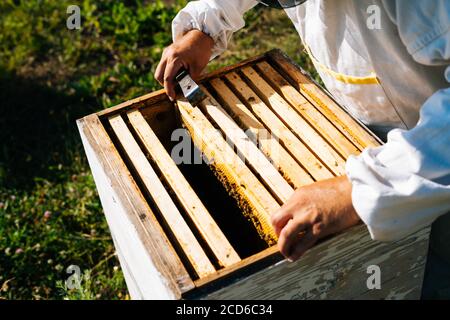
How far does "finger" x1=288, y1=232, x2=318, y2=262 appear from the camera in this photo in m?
1.53

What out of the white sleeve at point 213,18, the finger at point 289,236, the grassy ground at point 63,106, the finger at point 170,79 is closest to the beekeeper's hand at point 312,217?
the finger at point 289,236

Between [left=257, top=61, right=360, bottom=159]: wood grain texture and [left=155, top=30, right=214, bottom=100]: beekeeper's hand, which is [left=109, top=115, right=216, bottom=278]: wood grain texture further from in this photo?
[left=257, top=61, right=360, bottom=159]: wood grain texture

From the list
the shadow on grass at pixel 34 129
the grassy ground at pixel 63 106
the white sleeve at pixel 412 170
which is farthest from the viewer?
the shadow on grass at pixel 34 129

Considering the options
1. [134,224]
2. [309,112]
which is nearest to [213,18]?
[309,112]

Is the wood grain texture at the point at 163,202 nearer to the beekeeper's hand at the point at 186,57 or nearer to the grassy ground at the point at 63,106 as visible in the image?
the beekeeper's hand at the point at 186,57

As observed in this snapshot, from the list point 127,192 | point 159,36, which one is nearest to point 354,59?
point 127,192

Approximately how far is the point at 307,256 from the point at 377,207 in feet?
0.82

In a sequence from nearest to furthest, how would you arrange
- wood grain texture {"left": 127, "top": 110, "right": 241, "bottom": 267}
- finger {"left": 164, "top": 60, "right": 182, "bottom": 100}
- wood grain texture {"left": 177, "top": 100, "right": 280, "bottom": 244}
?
wood grain texture {"left": 127, "top": 110, "right": 241, "bottom": 267} < wood grain texture {"left": 177, "top": 100, "right": 280, "bottom": 244} < finger {"left": 164, "top": 60, "right": 182, "bottom": 100}

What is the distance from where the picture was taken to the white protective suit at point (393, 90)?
151cm

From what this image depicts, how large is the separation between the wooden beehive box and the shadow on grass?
1.68 metres

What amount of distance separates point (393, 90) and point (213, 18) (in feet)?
2.65

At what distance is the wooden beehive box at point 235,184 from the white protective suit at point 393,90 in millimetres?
127

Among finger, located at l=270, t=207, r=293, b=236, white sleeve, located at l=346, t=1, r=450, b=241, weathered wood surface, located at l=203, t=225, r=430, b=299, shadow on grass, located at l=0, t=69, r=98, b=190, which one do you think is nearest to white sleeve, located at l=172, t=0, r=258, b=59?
white sleeve, located at l=346, t=1, r=450, b=241

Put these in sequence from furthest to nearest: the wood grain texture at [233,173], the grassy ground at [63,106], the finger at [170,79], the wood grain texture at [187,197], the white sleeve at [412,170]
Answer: the grassy ground at [63,106]
the finger at [170,79]
the wood grain texture at [233,173]
the wood grain texture at [187,197]
the white sleeve at [412,170]
